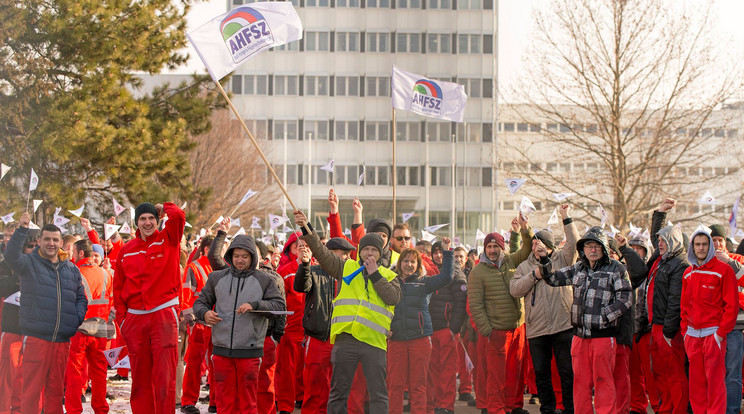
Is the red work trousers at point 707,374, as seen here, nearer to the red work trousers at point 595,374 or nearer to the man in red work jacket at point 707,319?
the man in red work jacket at point 707,319

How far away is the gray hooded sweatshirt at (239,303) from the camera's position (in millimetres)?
8336

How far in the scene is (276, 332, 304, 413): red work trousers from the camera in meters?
10.6

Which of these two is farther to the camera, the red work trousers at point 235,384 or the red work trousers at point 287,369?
the red work trousers at point 287,369

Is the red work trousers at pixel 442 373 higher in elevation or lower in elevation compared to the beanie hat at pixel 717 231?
lower

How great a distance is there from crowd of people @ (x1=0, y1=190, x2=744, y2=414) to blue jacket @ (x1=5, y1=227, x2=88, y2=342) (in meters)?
0.01

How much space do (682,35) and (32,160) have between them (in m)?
19.4

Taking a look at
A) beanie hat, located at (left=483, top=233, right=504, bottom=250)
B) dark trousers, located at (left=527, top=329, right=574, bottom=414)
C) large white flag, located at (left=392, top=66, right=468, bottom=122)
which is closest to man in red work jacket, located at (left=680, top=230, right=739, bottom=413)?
dark trousers, located at (left=527, top=329, right=574, bottom=414)

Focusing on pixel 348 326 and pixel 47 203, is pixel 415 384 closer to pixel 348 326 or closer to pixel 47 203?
pixel 348 326

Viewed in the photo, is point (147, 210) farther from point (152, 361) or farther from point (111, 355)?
point (111, 355)

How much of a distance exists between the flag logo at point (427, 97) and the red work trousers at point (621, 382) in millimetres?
8764

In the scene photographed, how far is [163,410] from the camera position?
8234 millimetres

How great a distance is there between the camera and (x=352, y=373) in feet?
26.7

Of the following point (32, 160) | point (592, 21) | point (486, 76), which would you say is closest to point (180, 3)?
point (32, 160)

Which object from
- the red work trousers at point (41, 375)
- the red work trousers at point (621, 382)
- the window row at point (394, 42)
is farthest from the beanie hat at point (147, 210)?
the window row at point (394, 42)
